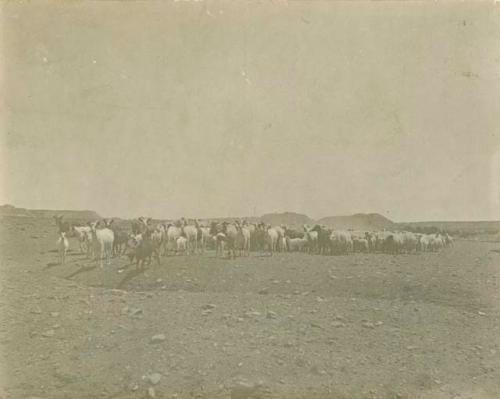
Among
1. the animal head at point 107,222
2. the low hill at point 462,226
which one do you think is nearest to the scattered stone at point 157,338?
the animal head at point 107,222

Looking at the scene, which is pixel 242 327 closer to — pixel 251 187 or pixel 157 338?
pixel 157 338

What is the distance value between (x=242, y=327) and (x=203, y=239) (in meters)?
0.84

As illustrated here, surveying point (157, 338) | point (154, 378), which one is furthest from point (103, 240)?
point (154, 378)

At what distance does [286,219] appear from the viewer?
192 inches

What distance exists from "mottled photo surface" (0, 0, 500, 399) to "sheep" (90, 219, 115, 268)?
0.02 metres

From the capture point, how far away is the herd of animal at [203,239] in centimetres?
455

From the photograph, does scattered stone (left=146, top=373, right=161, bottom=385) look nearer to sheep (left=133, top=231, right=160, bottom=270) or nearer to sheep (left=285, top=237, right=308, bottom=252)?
sheep (left=133, top=231, right=160, bottom=270)

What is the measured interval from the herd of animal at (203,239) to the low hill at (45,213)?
0.06 metres

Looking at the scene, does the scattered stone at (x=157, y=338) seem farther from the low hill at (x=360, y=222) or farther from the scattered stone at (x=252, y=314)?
the low hill at (x=360, y=222)

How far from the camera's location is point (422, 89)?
15.1ft

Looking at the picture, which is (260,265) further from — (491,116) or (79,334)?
(491,116)

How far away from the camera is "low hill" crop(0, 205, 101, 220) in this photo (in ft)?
14.3

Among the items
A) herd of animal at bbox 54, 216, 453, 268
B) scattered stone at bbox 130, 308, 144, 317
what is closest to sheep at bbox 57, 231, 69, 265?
herd of animal at bbox 54, 216, 453, 268

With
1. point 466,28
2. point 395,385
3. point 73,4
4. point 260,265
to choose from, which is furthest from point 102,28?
point 395,385
